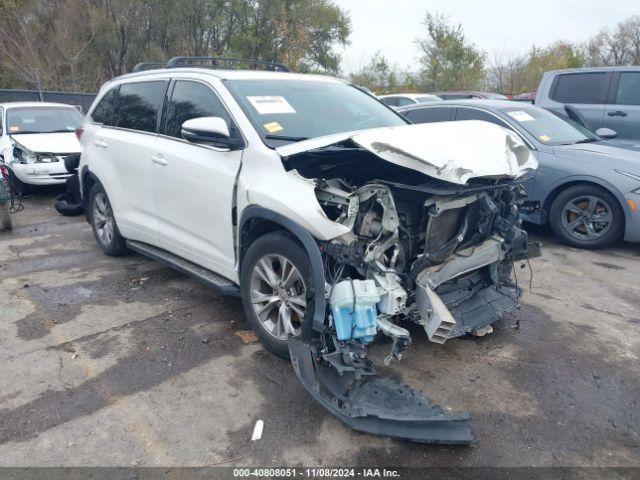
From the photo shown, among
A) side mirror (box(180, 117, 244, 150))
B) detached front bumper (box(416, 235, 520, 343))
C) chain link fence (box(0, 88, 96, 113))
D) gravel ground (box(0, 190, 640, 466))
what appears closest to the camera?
gravel ground (box(0, 190, 640, 466))

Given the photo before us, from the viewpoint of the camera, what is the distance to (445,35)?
81.8 ft

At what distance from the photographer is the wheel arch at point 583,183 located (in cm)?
575

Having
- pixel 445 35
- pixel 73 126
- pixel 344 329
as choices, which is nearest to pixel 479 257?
pixel 344 329

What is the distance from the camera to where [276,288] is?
350cm

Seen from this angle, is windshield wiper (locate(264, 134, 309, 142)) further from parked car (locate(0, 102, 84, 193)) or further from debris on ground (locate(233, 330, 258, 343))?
parked car (locate(0, 102, 84, 193))

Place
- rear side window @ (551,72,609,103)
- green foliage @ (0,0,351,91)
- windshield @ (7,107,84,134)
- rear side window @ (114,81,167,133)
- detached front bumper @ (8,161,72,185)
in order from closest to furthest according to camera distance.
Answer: rear side window @ (114,81,167,133)
rear side window @ (551,72,609,103)
detached front bumper @ (8,161,72,185)
windshield @ (7,107,84,134)
green foliage @ (0,0,351,91)

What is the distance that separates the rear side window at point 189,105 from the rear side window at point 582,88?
689 centimetres

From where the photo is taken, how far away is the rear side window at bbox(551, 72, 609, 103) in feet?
28.3

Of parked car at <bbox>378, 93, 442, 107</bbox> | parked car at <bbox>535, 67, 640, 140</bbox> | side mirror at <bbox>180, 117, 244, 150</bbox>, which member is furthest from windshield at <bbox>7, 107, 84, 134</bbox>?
parked car at <bbox>535, 67, 640, 140</bbox>

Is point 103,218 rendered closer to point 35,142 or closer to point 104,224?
point 104,224

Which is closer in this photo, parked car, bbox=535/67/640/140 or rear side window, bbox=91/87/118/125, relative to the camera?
rear side window, bbox=91/87/118/125

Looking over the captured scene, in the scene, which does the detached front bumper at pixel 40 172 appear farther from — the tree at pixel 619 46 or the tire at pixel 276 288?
the tree at pixel 619 46

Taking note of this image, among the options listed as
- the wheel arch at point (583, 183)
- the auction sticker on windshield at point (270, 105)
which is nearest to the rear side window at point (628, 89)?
the wheel arch at point (583, 183)

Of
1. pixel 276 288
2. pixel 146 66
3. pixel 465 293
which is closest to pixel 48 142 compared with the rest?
pixel 146 66
